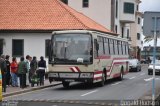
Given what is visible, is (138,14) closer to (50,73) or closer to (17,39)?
(17,39)

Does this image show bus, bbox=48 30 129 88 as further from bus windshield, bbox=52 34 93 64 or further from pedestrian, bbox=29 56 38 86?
pedestrian, bbox=29 56 38 86

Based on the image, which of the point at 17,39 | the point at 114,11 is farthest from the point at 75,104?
the point at 114,11

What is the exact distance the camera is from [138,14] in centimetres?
9669

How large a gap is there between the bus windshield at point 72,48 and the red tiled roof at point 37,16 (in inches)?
703

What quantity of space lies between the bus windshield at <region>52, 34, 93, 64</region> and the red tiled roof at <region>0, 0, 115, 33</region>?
17851 millimetres

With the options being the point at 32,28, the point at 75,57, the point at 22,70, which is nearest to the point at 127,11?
the point at 32,28

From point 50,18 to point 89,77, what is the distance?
845 inches

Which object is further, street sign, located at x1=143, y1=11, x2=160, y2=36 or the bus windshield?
the bus windshield

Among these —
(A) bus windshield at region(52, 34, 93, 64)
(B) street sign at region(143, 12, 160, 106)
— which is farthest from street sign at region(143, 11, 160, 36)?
(A) bus windshield at region(52, 34, 93, 64)

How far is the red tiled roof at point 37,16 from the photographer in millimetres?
46844

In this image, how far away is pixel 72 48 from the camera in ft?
91.5

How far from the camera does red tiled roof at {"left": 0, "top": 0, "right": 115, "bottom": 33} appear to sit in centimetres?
4684

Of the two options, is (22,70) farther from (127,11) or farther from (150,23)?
(127,11)

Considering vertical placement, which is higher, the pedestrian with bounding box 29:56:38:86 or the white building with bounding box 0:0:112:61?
the white building with bounding box 0:0:112:61
